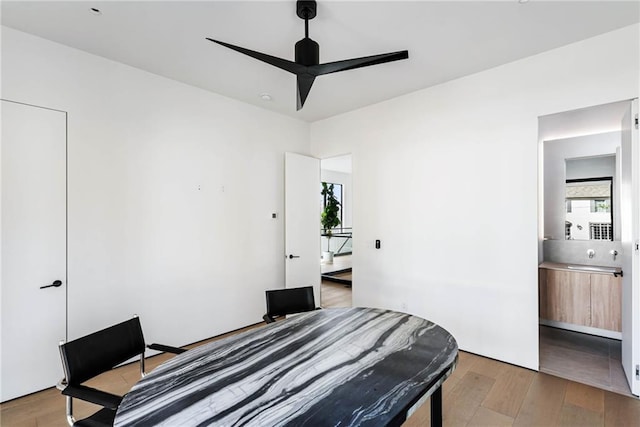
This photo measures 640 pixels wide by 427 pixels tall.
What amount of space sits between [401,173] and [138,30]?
9.51 feet

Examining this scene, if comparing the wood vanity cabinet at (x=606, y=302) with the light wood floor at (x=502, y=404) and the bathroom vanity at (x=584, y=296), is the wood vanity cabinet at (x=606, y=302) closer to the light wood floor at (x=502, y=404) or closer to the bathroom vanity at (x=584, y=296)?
the bathroom vanity at (x=584, y=296)

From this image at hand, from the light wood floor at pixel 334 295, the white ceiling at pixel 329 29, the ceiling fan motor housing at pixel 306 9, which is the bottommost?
the light wood floor at pixel 334 295

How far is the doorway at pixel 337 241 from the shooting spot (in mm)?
5801

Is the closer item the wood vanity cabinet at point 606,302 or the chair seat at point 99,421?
the chair seat at point 99,421

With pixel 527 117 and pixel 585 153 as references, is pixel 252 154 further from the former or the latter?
pixel 585 153

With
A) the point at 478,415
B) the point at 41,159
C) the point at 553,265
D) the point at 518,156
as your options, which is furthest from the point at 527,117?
the point at 41,159

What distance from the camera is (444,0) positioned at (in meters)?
2.10

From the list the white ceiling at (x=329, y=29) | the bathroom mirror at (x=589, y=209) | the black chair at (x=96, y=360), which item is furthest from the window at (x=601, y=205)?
the black chair at (x=96, y=360)

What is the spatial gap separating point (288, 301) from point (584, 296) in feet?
10.3

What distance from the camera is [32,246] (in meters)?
2.46

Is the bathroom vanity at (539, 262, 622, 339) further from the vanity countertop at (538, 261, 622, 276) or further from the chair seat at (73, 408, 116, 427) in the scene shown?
the chair seat at (73, 408, 116, 427)

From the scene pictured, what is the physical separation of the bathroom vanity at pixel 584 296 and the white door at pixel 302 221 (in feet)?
9.34

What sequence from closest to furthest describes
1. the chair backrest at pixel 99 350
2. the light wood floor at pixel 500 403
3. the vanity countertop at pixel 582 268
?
the chair backrest at pixel 99 350, the light wood floor at pixel 500 403, the vanity countertop at pixel 582 268

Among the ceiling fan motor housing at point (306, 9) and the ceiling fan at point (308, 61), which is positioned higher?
the ceiling fan motor housing at point (306, 9)
